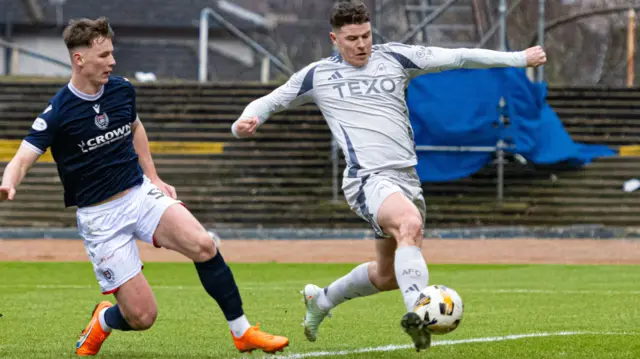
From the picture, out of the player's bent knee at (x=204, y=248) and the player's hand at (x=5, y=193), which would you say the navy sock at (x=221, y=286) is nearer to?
the player's bent knee at (x=204, y=248)

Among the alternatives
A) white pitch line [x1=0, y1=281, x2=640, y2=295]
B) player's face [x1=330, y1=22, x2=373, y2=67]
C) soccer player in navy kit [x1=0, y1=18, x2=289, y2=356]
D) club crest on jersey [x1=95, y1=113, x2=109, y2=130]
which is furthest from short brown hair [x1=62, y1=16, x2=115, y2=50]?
white pitch line [x1=0, y1=281, x2=640, y2=295]

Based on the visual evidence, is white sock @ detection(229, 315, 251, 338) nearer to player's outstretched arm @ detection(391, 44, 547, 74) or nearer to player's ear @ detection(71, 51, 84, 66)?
player's ear @ detection(71, 51, 84, 66)

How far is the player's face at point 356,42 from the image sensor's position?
7.59 metres

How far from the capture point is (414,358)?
23.6 ft

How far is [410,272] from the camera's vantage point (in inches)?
264

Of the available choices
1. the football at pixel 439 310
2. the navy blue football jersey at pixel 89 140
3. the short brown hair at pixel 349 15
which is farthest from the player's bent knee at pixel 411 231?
the navy blue football jersey at pixel 89 140

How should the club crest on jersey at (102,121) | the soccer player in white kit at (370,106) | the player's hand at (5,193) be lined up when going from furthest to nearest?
the soccer player in white kit at (370,106), the club crest on jersey at (102,121), the player's hand at (5,193)

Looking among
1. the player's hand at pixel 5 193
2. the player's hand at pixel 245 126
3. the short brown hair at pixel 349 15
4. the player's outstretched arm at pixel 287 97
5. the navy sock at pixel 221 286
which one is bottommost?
the navy sock at pixel 221 286

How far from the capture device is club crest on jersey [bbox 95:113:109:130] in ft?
24.0

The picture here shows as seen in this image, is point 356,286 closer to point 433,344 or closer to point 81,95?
point 433,344

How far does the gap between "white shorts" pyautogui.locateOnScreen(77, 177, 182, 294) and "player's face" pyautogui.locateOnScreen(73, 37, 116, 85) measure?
0.78 m

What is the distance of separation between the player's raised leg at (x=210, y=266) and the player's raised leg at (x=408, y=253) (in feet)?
3.15

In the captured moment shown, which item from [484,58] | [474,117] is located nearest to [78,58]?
[484,58]

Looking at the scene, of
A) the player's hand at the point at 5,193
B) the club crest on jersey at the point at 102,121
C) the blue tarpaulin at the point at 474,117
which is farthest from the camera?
the blue tarpaulin at the point at 474,117
